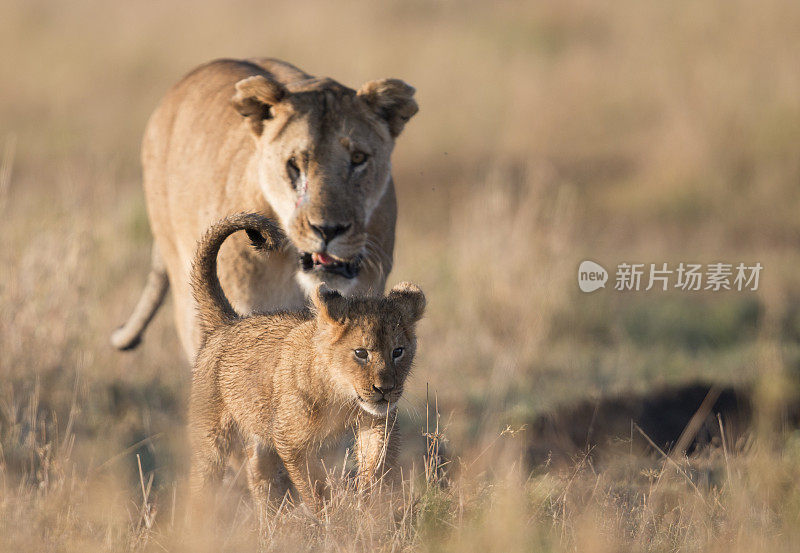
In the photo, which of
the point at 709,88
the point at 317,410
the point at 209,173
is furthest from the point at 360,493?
the point at 709,88

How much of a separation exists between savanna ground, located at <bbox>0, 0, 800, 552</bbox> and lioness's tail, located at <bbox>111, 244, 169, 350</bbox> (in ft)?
1.03

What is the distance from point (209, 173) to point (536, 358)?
3.17 metres

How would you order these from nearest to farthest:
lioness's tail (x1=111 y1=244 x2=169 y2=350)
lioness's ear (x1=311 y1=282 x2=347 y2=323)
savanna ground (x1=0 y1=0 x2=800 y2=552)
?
lioness's ear (x1=311 y1=282 x2=347 y2=323) → savanna ground (x1=0 y1=0 x2=800 y2=552) → lioness's tail (x1=111 y1=244 x2=169 y2=350)

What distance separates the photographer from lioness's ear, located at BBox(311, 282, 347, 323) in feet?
12.7

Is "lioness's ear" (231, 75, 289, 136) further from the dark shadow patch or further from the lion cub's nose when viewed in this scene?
the dark shadow patch

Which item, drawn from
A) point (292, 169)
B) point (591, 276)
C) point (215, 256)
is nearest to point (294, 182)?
point (292, 169)

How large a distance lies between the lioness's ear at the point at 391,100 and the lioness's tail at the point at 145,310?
1.95m

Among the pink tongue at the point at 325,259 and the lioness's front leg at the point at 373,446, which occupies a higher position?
the pink tongue at the point at 325,259

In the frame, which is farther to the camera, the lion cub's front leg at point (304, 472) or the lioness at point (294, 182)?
the lioness at point (294, 182)

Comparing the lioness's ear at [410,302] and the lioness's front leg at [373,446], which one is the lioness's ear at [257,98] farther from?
the lioness's front leg at [373,446]

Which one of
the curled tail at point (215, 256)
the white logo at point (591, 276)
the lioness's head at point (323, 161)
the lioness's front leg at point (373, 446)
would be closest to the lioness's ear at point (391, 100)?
the lioness's head at point (323, 161)

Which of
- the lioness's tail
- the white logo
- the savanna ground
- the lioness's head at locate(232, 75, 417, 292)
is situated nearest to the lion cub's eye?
the lioness's head at locate(232, 75, 417, 292)

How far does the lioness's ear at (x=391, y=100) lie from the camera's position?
5.23m

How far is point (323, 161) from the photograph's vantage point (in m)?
5.02
